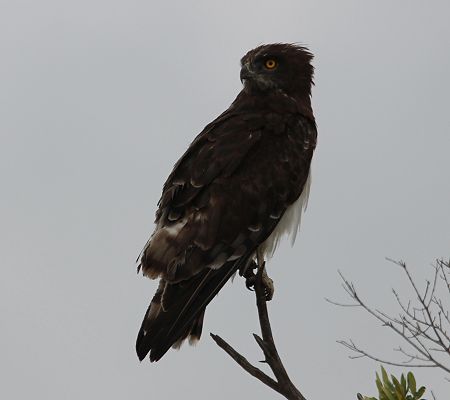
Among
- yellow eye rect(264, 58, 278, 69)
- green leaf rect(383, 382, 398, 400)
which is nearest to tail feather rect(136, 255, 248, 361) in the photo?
green leaf rect(383, 382, 398, 400)

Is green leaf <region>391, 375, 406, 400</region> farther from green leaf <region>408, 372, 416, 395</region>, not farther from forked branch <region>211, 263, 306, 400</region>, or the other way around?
forked branch <region>211, 263, 306, 400</region>

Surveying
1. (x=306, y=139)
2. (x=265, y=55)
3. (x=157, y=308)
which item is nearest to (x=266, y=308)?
(x=157, y=308)

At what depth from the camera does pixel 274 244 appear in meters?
8.53

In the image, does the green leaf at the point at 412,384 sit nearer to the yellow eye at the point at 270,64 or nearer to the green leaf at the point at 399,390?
the green leaf at the point at 399,390

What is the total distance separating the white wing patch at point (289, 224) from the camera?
838 cm

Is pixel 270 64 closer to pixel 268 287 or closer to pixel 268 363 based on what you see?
pixel 268 287

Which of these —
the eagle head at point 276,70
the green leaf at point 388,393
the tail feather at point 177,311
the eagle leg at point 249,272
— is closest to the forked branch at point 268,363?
the green leaf at point 388,393

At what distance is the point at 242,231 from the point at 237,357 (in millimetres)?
1856

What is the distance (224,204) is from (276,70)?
1.80m

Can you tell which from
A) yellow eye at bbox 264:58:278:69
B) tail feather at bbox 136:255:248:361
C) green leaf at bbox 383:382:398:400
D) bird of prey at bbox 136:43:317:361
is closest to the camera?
green leaf at bbox 383:382:398:400

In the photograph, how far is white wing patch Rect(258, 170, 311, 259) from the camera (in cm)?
838

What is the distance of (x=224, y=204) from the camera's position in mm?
8039

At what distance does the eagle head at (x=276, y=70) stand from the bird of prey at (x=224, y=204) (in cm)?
2

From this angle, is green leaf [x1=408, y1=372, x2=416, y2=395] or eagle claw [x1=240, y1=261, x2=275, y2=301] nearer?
green leaf [x1=408, y1=372, x2=416, y2=395]
